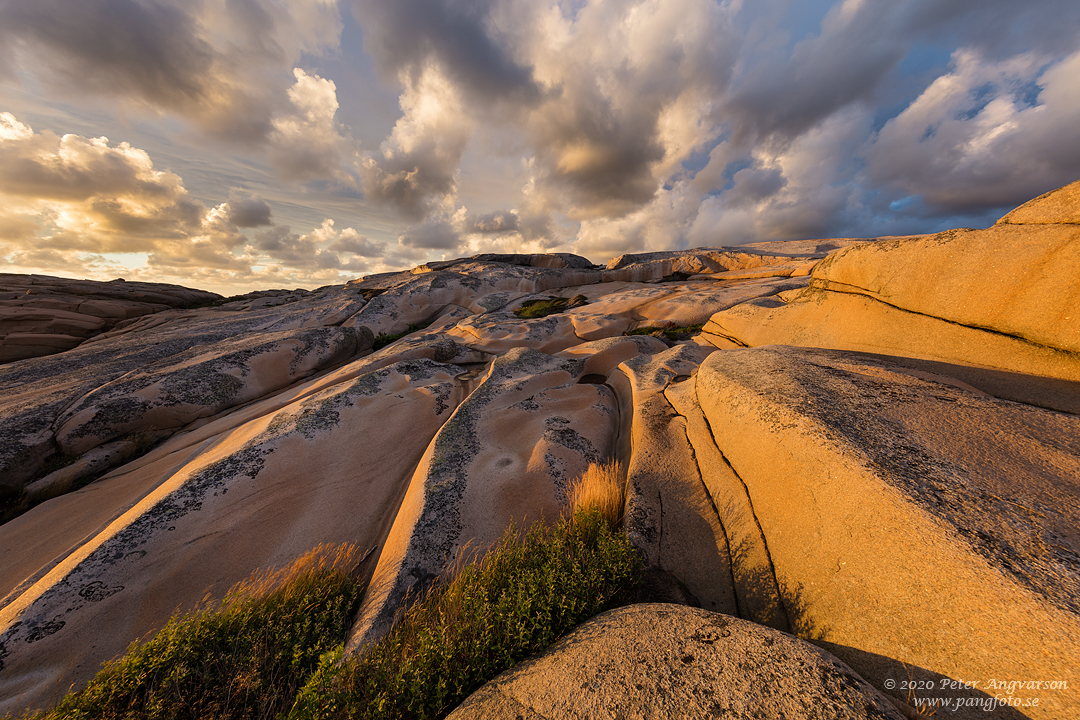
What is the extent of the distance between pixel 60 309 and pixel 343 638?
3573 centimetres

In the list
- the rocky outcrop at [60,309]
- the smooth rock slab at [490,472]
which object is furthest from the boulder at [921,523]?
the rocky outcrop at [60,309]

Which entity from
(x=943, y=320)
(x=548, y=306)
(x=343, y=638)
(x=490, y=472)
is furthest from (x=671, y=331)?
(x=343, y=638)

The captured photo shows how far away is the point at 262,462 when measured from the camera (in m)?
6.54

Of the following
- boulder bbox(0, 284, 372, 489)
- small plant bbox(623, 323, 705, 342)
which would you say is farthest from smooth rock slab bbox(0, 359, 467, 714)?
small plant bbox(623, 323, 705, 342)

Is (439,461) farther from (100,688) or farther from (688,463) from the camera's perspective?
(688,463)

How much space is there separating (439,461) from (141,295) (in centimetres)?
4512

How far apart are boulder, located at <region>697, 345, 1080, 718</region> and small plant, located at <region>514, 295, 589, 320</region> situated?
14886 millimetres

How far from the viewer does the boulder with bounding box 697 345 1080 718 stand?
8.78 ft

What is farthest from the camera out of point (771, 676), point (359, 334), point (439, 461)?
point (359, 334)

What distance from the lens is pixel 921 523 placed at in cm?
336

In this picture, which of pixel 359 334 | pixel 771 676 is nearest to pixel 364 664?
pixel 771 676

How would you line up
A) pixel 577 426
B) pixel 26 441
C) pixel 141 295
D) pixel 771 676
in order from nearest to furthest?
pixel 771 676 < pixel 577 426 < pixel 26 441 < pixel 141 295

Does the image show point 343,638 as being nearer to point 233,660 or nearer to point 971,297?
A: point 233,660

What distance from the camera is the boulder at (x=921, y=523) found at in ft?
8.78
